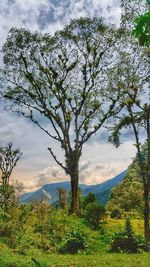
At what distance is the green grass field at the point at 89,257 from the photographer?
19.3 m

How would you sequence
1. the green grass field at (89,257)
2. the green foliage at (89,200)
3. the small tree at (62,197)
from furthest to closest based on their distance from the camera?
the green foliage at (89,200) < the small tree at (62,197) < the green grass field at (89,257)

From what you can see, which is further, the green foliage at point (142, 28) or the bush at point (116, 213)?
the bush at point (116, 213)

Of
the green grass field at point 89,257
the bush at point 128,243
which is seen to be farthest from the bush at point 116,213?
the bush at point 128,243


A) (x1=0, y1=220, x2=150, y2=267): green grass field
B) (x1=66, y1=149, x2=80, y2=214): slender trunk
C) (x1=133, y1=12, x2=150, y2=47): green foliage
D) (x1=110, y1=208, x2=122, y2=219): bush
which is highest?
(x1=66, y1=149, x2=80, y2=214): slender trunk

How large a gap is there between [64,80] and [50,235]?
2023cm

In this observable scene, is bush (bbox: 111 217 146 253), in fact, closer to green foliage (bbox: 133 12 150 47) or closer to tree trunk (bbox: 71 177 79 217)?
tree trunk (bbox: 71 177 79 217)

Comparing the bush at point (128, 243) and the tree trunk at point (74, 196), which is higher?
the tree trunk at point (74, 196)

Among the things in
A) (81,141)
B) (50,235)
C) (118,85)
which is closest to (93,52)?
(81,141)

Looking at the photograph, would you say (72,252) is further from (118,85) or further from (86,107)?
(86,107)

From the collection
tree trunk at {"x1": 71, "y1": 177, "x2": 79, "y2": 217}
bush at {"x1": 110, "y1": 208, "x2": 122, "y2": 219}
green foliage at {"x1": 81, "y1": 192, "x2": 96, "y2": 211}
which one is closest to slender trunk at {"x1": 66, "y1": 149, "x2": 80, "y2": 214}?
tree trunk at {"x1": 71, "y1": 177, "x2": 79, "y2": 217}

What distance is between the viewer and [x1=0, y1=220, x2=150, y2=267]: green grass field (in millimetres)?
19281

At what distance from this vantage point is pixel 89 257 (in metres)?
23.8

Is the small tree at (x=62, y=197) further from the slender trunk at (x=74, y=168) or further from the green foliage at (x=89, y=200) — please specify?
the slender trunk at (x=74, y=168)

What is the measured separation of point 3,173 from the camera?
49625mm
